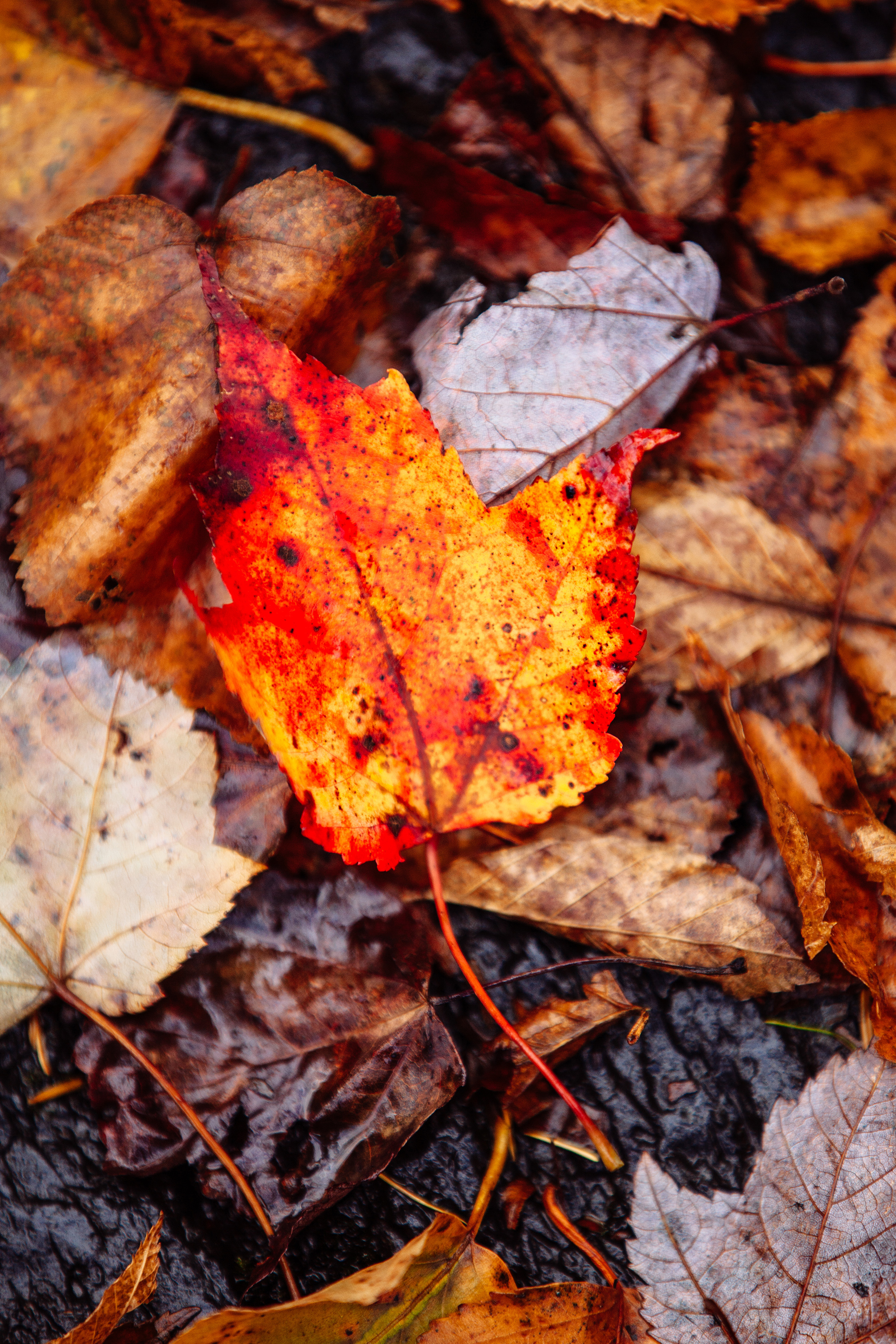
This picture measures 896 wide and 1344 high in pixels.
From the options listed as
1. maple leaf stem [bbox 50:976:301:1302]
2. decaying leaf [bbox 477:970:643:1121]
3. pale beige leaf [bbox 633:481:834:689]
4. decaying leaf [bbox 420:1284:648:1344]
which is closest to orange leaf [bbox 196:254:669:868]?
pale beige leaf [bbox 633:481:834:689]

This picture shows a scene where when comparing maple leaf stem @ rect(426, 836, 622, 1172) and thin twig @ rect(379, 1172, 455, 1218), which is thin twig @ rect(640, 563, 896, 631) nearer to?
maple leaf stem @ rect(426, 836, 622, 1172)

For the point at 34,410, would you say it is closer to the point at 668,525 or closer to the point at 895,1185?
the point at 668,525

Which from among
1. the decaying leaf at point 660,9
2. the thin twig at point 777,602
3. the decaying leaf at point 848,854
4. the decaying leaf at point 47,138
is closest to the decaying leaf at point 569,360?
the thin twig at point 777,602

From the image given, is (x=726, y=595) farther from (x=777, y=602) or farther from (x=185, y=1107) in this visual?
(x=185, y=1107)

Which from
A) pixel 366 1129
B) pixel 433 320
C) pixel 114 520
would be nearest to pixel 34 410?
pixel 114 520

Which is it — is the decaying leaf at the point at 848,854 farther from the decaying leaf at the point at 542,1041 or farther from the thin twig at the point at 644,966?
the decaying leaf at the point at 542,1041

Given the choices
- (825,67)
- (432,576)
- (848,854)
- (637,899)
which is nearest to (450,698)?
(432,576)
